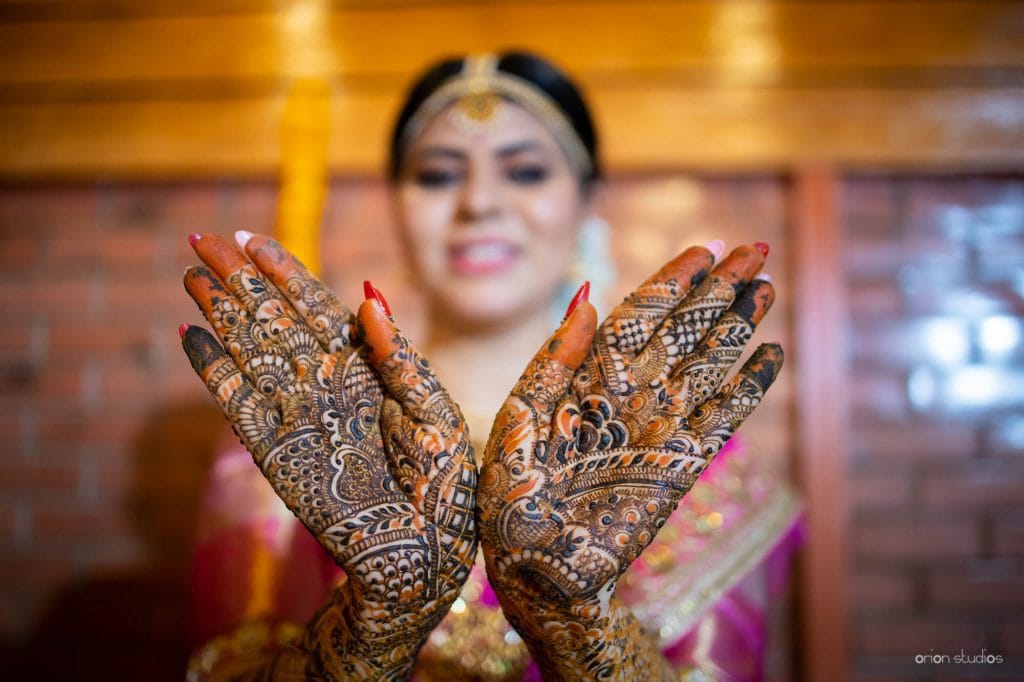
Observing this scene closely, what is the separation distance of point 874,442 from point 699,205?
674mm

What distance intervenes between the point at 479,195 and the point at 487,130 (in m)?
0.13

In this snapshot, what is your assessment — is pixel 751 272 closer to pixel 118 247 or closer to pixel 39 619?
pixel 118 247

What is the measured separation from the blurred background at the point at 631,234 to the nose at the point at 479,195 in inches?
15.3

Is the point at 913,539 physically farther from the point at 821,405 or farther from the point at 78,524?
the point at 78,524

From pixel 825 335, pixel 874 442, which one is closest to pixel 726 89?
pixel 825 335

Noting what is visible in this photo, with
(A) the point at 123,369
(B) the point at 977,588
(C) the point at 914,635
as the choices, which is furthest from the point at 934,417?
(A) the point at 123,369

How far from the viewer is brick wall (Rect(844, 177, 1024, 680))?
1480 mm

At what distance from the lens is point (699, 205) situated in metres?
1.58

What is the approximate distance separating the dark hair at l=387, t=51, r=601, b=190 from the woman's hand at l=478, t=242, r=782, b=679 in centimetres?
63

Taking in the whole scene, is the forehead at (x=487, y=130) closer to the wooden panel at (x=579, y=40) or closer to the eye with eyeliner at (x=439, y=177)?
the eye with eyeliner at (x=439, y=177)

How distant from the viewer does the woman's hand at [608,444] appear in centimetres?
60

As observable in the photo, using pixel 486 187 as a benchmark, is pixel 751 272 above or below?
below

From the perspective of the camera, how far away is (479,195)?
1.13 m

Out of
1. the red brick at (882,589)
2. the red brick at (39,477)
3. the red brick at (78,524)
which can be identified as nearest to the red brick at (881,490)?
the red brick at (882,589)
